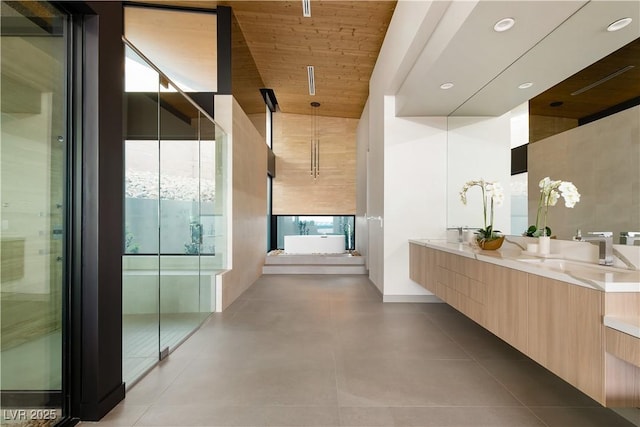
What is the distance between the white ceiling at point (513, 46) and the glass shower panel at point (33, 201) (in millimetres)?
2502

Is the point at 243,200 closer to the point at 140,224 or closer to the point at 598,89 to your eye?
the point at 140,224

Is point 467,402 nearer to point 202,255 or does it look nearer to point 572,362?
point 572,362

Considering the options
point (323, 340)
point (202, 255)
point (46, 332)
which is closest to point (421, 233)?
point (323, 340)

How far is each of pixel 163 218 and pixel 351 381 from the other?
2.04m

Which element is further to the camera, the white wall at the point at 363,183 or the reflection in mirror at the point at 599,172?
the white wall at the point at 363,183

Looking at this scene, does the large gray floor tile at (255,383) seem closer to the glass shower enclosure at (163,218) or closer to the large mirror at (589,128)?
the glass shower enclosure at (163,218)

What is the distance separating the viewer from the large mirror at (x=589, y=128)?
2.00 metres

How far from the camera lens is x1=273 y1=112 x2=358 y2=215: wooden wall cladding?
979 cm

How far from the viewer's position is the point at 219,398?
2.20m

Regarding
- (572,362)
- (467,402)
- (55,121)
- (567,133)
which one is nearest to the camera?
(572,362)

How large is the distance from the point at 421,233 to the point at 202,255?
286cm

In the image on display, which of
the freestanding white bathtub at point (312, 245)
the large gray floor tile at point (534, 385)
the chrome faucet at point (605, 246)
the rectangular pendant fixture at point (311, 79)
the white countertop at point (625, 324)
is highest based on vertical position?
the rectangular pendant fixture at point (311, 79)

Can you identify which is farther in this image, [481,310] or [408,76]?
[408,76]

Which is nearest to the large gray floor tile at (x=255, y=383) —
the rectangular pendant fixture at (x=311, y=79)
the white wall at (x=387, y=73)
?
the white wall at (x=387, y=73)
